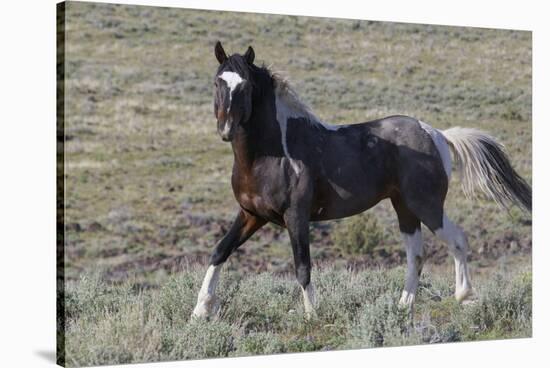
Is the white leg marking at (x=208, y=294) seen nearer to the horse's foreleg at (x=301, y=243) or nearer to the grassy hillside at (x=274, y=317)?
the grassy hillside at (x=274, y=317)

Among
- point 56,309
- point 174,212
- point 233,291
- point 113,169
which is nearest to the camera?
point 56,309

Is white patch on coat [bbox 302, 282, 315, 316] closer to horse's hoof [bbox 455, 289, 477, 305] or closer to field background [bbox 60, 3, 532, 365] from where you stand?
field background [bbox 60, 3, 532, 365]

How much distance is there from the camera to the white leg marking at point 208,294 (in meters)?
7.62

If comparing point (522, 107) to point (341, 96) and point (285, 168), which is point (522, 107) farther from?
point (285, 168)

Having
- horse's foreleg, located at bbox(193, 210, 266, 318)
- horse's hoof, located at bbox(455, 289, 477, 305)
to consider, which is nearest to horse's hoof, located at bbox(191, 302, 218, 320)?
horse's foreleg, located at bbox(193, 210, 266, 318)

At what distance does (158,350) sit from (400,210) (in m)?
2.57

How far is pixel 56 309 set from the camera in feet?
23.5

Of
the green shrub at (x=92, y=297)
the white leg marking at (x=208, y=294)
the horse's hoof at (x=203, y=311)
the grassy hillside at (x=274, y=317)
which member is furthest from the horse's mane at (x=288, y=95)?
the green shrub at (x=92, y=297)

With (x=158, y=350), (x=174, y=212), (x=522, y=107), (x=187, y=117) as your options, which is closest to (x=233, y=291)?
(x=158, y=350)

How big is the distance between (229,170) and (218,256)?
8.01 feet

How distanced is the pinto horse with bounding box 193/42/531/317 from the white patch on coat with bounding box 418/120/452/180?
0.01m

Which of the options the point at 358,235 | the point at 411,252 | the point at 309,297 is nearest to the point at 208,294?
the point at 309,297

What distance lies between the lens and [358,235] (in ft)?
30.8

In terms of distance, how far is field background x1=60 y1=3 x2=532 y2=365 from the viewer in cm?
795
